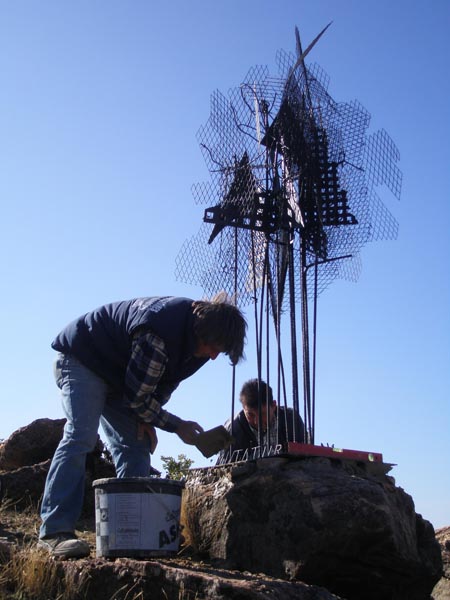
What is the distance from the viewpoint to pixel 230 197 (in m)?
5.42

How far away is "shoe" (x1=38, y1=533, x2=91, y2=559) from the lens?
3311mm

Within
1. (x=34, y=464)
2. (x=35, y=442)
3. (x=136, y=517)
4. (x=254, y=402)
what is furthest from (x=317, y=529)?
(x=35, y=442)

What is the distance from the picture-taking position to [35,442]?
565 cm

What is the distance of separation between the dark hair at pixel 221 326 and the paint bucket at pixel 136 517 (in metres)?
0.66

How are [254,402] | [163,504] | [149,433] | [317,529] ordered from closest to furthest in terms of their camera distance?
[163,504] < [317,529] < [149,433] < [254,402]

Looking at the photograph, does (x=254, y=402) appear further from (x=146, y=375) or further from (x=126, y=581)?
(x=126, y=581)

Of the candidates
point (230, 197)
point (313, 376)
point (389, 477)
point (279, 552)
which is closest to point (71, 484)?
point (279, 552)

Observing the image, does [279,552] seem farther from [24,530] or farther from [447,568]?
[447,568]

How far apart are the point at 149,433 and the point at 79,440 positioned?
437mm

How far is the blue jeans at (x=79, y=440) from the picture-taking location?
350 cm

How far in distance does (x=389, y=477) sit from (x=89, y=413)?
1.65m

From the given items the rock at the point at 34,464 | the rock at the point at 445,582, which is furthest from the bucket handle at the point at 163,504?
the rock at the point at 445,582

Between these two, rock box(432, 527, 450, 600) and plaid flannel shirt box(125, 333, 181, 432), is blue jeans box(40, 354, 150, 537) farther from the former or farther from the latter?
A: rock box(432, 527, 450, 600)

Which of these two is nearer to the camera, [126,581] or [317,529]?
[126,581]
